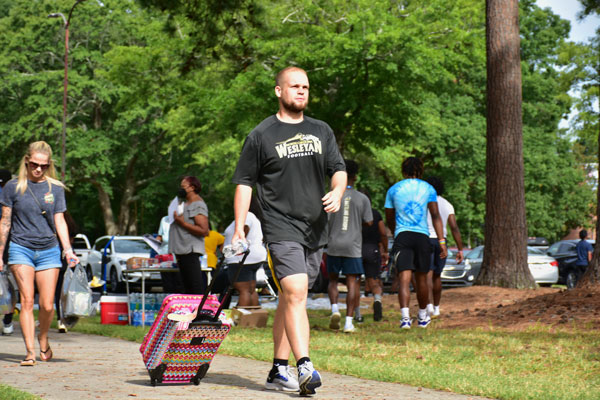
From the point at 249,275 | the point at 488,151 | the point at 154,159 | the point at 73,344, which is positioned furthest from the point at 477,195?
the point at 73,344

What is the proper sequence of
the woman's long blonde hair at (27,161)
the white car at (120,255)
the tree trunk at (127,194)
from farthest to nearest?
1. the tree trunk at (127,194)
2. the white car at (120,255)
3. the woman's long blonde hair at (27,161)

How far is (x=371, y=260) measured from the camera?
40.5ft

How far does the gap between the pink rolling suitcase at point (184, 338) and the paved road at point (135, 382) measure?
11 centimetres

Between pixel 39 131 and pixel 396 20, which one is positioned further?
pixel 39 131

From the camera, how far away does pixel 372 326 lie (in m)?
11.4

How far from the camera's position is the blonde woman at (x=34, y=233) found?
7.86 metres

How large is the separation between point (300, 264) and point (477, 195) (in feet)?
125

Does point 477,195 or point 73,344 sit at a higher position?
point 477,195

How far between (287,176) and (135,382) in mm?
1843

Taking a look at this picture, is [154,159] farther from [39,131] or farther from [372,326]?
[372,326]

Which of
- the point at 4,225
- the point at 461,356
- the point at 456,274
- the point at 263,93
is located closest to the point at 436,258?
the point at 461,356

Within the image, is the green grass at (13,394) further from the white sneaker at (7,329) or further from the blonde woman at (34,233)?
the white sneaker at (7,329)

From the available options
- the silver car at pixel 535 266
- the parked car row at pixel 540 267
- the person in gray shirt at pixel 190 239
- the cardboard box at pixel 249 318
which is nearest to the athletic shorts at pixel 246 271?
the cardboard box at pixel 249 318

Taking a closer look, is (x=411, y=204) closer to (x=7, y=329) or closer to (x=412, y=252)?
(x=412, y=252)
